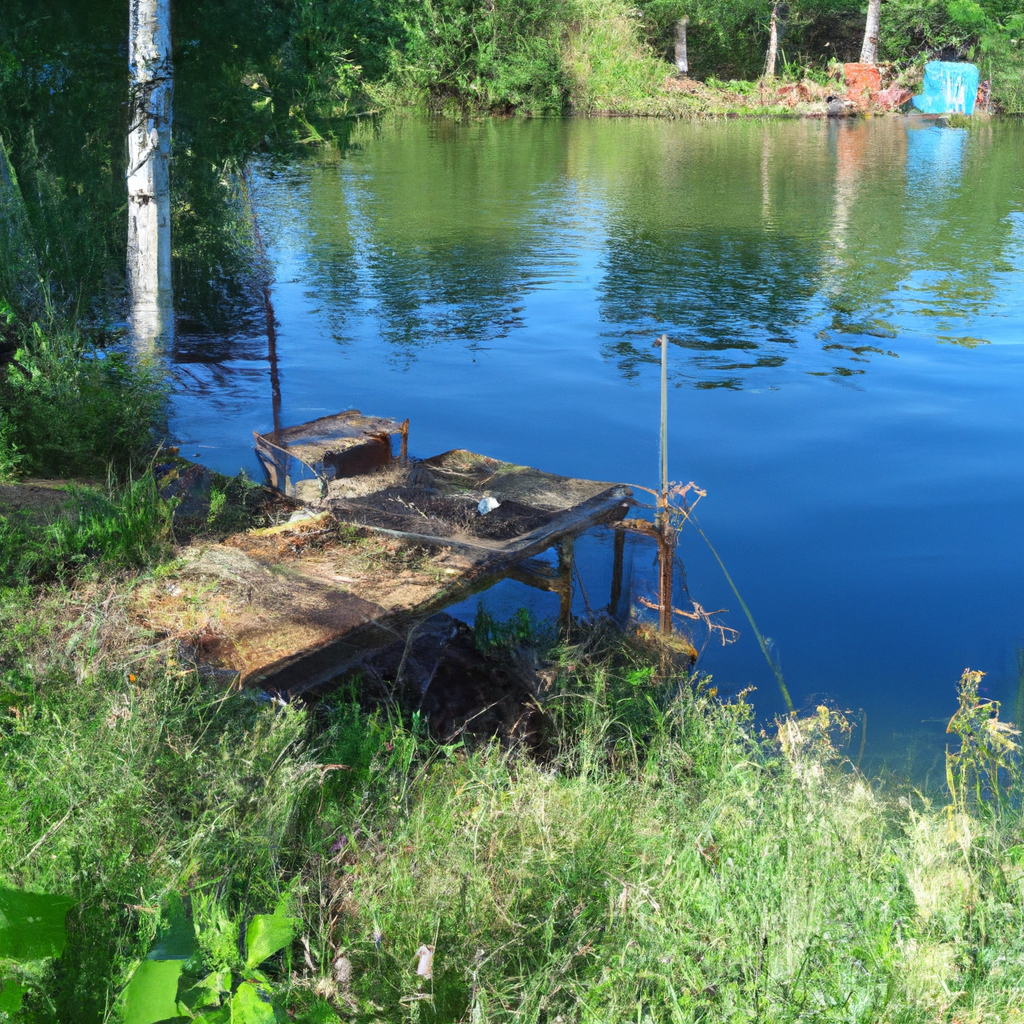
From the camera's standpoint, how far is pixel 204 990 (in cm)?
226

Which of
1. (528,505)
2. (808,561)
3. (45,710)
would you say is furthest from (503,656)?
(808,561)

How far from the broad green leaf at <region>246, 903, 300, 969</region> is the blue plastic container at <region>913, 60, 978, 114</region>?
41.0m

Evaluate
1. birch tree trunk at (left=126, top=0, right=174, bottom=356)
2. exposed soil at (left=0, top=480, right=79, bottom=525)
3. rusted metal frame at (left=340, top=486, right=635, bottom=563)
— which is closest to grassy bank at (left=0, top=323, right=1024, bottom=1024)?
exposed soil at (left=0, top=480, right=79, bottom=525)

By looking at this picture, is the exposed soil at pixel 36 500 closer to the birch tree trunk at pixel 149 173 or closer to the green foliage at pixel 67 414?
the green foliage at pixel 67 414

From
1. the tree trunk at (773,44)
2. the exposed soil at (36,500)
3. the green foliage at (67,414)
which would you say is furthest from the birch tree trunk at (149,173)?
the tree trunk at (773,44)

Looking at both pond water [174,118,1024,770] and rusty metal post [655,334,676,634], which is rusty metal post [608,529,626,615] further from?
pond water [174,118,1024,770]

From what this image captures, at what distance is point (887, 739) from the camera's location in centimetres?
545

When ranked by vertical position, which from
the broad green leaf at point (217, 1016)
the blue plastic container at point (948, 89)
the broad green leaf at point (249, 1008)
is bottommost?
the broad green leaf at point (217, 1016)

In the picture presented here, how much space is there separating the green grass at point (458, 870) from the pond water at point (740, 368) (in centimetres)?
249

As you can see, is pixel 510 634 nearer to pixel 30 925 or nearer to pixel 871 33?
pixel 30 925

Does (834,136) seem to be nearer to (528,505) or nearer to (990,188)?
(990,188)

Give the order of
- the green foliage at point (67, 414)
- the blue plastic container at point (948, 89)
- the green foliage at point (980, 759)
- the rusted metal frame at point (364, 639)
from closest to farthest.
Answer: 1. the green foliage at point (980, 759)
2. the rusted metal frame at point (364, 639)
3. the green foliage at point (67, 414)
4. the blue plastic container at point (948, 89)

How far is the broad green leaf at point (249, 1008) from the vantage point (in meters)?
2.14

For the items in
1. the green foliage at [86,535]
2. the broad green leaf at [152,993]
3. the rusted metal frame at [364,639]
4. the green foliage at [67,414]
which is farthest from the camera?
the green foliage at [67,414]
